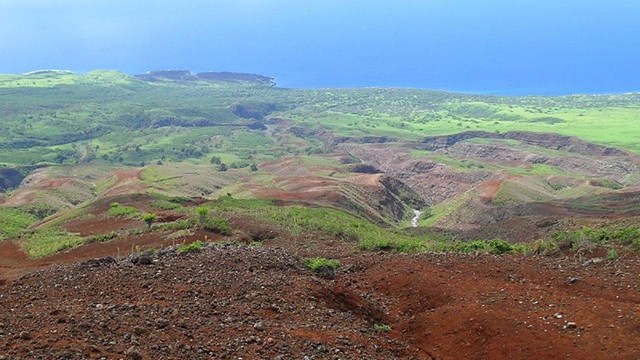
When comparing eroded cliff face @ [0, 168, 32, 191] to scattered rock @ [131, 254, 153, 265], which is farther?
eroded cliff face @ [0, 168, 32, 191]

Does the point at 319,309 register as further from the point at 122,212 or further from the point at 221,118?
the point at 221,118

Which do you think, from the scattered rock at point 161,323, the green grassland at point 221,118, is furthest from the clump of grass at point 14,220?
the green grassland at point 221,118

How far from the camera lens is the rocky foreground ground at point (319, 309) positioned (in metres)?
11.8

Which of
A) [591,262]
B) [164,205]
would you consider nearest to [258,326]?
[591,262]

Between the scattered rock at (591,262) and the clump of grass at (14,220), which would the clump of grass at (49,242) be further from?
the scattered rock at (591,262)

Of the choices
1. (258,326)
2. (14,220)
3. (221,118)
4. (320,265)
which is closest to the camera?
(258,326)

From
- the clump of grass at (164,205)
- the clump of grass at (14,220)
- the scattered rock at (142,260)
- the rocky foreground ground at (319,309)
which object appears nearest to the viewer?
the rocky foreground ground at (319,309)

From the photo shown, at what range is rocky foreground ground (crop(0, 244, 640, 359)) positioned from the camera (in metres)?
11.8

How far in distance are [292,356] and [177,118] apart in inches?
5887

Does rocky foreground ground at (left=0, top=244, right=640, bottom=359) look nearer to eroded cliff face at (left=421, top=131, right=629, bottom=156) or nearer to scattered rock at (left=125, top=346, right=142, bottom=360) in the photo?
scattered rock at (left=125, top=346, right=142, bottom=360)

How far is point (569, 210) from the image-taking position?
164ft

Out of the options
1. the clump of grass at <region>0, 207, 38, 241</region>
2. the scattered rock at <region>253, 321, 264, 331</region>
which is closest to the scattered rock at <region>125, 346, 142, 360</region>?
the scattered rock at <region>253, 321, 264, 331</region>

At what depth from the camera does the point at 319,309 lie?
14711 mm

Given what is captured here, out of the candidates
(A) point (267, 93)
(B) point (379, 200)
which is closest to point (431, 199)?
(B) point (379, 200)
